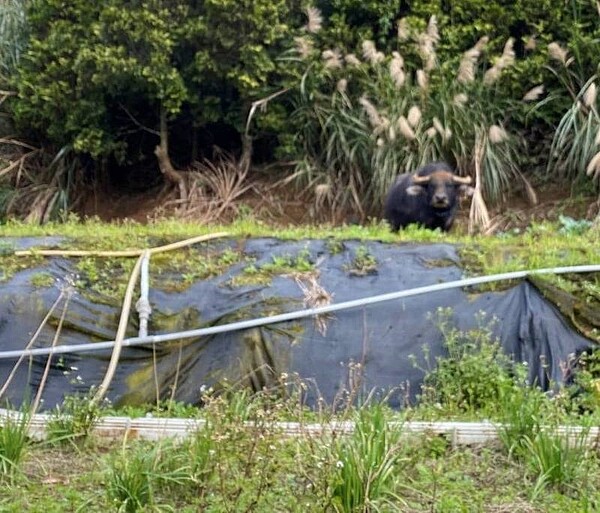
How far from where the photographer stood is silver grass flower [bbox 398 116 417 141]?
11.9m

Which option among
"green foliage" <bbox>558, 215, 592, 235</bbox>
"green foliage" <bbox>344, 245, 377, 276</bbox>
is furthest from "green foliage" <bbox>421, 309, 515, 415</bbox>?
"green foliage" <bbox>558, 215, 592, 235</bbox>

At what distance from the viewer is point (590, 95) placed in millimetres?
11945

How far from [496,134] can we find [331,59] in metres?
2.43

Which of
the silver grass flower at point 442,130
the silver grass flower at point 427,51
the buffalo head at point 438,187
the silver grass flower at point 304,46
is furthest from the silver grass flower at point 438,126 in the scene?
the silver grass flower at point 304,46

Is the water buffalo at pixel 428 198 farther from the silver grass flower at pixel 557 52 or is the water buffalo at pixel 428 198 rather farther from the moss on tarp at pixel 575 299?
the moss on tarp at pixel 575 299

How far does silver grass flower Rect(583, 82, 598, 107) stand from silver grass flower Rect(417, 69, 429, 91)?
195 cm

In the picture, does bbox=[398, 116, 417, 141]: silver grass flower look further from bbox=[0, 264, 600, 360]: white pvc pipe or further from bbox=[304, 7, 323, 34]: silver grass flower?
bbox=[0, 264, 600, 360]: white pvc pipe

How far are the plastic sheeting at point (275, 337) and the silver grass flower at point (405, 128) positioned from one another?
168 inches

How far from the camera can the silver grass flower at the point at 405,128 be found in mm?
11930

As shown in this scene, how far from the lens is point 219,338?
7.54 m

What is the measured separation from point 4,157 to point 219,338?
824cm

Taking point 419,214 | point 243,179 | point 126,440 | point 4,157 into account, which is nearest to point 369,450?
point 126,440

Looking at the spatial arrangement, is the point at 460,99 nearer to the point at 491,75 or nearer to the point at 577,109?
the point at 491,75

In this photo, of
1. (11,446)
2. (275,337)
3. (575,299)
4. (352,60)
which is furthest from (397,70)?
(11,446)
